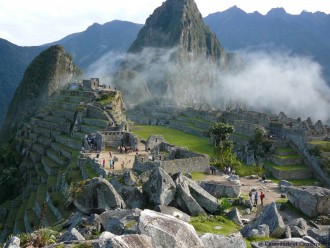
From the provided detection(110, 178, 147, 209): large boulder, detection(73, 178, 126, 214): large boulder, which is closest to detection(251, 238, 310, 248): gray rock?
detection(73, 178, 126, 214): large boulder

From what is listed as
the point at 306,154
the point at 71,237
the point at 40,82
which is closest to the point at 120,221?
the point at 71,237

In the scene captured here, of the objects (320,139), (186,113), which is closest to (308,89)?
(186,113)

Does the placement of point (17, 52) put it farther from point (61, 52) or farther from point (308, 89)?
point (308, 89)

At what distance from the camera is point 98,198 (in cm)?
1959

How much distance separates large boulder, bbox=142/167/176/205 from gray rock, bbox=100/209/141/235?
342cm

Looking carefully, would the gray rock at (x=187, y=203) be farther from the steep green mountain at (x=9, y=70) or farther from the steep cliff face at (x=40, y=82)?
the steep green mountain at (x=9, y=70)

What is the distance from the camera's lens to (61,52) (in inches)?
4427

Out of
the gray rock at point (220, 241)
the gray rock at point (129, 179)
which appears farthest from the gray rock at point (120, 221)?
the gray rock at point (129, 179)

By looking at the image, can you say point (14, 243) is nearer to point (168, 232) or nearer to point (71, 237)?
point (71, 237)

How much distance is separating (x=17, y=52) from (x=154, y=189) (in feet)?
614

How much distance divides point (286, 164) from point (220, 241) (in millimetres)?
40877

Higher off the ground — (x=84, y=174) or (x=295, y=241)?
(x=295, y=241)

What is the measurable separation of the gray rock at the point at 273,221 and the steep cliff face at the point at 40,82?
84012mm

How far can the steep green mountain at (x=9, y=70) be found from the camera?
152m
